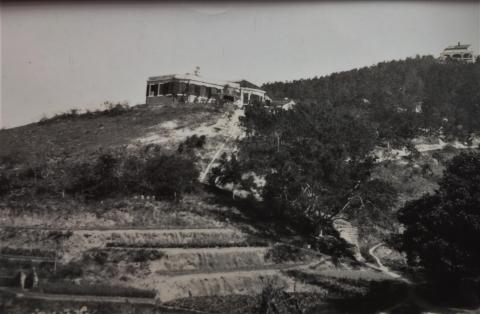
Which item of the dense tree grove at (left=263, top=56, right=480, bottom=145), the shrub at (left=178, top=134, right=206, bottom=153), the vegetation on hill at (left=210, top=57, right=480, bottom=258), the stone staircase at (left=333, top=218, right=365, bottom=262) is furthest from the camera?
the dense tree grove at (left=263, top=56, right=480, bottom=145)

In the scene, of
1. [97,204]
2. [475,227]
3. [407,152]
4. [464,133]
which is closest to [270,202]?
[97,204]

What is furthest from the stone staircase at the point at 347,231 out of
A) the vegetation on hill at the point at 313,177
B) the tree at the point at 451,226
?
the tree at the point at 451,226

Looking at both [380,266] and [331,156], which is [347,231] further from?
[331,156]

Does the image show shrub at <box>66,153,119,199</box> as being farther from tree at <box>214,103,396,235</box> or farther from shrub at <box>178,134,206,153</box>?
shrub at <box>178,134,206,153</box>

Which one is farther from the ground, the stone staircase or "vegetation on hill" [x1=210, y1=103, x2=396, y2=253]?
"vegetation on hill" [x1=210, y1=103, x2=396, y2=253]

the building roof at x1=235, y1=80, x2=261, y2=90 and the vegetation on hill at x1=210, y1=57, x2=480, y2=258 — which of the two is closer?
the vegetation on hill at x1=210, y1=57, x2=480, y2=258

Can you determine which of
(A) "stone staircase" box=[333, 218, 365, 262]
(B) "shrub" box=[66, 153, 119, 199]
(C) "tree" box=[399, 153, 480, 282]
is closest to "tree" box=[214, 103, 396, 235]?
(A) "stone staircase" box=[333, 218, 365, 262]

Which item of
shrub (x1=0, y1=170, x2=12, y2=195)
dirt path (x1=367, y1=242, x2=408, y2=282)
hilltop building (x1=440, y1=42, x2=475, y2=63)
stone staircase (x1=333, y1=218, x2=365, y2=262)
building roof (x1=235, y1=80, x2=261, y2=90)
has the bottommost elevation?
dirt path (x1=367, y1=242, x2=408, y2=282)

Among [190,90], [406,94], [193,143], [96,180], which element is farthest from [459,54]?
[96,180]
